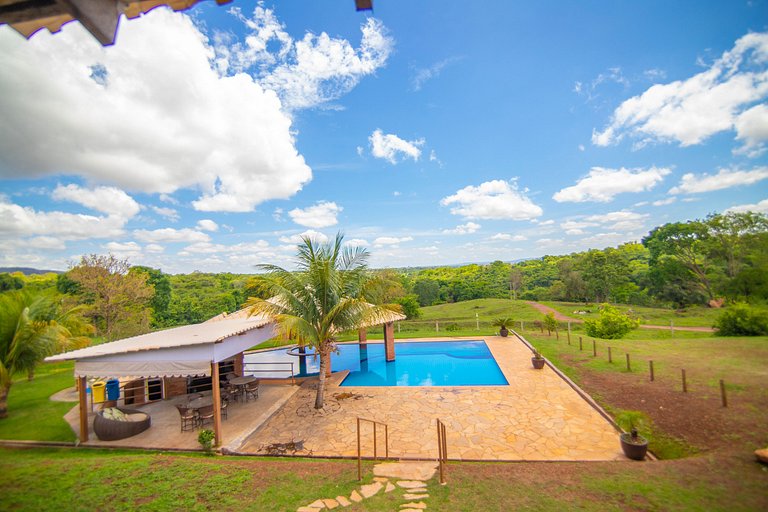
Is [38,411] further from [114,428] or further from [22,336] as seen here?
[114,428]

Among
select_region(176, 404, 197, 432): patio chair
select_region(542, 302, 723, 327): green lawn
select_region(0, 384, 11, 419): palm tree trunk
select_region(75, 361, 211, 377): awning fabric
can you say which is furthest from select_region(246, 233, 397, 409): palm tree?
select_region(542, 302, 723, 327): green lawn

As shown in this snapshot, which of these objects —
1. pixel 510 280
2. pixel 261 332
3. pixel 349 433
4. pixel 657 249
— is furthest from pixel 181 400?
pixel 510 280

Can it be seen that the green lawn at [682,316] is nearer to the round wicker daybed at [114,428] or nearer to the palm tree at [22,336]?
the round wicker daybed at [114,428]

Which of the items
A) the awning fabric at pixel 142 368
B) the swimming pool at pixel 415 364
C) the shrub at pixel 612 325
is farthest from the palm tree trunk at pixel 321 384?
the shrub at pixel 612 325

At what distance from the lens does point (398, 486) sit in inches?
214

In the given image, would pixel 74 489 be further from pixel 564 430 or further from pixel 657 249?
pixel 657 249

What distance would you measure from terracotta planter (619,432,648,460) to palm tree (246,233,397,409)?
6.26 m

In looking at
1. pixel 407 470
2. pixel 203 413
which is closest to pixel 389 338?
pixel 203 413

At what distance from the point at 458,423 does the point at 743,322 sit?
17.5 metres

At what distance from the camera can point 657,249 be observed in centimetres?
4344

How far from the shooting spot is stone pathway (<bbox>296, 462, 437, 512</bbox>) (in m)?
4.85

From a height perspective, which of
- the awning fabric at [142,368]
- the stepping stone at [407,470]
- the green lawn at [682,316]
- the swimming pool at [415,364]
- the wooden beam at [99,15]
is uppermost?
the wooden beam at [99,15]

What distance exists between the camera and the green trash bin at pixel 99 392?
10.6 metres

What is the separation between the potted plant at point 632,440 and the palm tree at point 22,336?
15503mm
